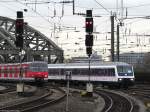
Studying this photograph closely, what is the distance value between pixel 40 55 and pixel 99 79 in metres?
60.9

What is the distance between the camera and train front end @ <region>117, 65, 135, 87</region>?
1984 inches

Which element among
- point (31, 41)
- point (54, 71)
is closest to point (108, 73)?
point (54, 71)

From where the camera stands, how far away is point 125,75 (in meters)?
51.2

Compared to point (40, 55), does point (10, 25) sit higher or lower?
higher

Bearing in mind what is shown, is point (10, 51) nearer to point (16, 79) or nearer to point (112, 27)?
point (16, 79)

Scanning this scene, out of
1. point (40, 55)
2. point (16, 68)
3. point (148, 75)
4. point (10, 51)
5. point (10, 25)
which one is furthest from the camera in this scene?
point (10, 25)

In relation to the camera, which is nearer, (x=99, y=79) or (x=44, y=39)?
(x=99, y=79)

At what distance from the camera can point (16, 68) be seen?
6003cm

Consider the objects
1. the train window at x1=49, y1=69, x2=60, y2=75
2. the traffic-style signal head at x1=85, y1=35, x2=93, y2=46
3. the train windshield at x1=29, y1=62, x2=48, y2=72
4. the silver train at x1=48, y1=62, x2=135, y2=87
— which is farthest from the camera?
the train window at x1=49, y1=69, x2=60, y2=75

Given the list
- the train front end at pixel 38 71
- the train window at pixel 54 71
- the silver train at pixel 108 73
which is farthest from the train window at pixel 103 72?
the train window at pixel 54 71

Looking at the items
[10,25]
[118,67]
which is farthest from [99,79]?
[10,25]

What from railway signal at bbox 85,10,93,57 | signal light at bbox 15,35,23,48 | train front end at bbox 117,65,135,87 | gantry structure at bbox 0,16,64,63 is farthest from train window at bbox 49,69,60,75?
gantry structure at bbox 0,16,64,63

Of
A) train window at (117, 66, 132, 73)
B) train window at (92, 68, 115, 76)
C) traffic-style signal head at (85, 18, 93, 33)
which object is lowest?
train window at (92, 68, 115, 76)

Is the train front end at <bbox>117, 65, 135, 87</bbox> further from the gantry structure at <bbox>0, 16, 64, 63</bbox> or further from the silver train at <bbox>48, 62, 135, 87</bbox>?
the gantry structure at <bbox>0, 16, 64, 63</bbox>
